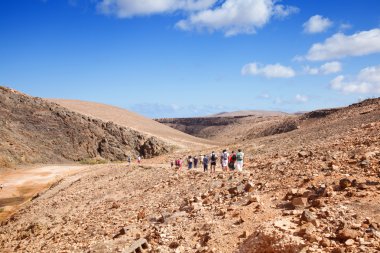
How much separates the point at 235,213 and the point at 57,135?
44.4m

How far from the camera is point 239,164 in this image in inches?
742

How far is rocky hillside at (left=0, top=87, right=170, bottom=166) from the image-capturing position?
48.0 metres

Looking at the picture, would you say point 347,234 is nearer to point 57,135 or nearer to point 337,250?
point 337,250

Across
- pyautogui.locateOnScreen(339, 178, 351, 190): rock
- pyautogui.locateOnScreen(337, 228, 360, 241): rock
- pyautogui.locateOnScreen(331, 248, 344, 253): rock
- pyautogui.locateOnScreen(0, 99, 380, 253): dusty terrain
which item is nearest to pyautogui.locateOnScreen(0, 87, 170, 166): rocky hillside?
pyautogui.locateOnScreen(0, 99, 380, 253): dusty terrain

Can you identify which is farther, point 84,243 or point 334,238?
point 84,243

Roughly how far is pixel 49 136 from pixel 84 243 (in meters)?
41.0

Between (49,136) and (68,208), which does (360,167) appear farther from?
(49,136)

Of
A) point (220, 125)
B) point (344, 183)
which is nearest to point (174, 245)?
point (344, 183)

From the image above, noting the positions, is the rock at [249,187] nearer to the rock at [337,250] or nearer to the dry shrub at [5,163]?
the rock at [337,250]

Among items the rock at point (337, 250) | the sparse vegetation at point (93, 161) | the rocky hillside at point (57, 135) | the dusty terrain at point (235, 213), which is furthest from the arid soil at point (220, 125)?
the rock at point (337, 250)

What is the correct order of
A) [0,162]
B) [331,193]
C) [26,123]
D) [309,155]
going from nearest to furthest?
1. [331,193]
2. [309,155]
3. [0,162]
4. [26,123]

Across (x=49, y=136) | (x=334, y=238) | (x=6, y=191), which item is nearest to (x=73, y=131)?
(x=49, y=136)

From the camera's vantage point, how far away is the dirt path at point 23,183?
27.1 meters

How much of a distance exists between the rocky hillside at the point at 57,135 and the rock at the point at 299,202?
136 ft
